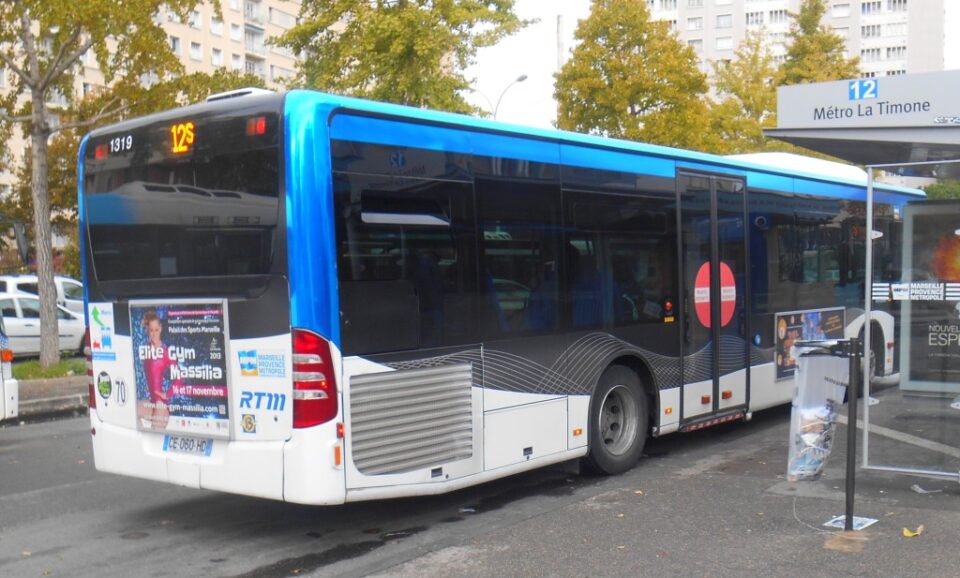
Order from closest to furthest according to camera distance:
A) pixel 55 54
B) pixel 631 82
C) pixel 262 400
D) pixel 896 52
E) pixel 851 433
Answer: pixel 262 400, pixel 851 433, pixel 55 54, pixel 631 82, pixel 896 52

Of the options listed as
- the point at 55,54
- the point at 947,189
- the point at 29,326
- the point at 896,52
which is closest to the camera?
the point at 947,189

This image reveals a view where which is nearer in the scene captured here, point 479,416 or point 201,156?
point 201,156

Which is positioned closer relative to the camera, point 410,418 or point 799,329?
point 410,418

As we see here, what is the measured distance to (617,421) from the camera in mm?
8953

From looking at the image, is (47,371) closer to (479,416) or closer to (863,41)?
(479,416)

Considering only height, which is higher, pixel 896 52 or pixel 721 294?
pixel 896 52

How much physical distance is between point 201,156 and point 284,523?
2.77 meters

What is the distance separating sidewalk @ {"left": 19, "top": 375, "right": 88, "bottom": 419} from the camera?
13422mm

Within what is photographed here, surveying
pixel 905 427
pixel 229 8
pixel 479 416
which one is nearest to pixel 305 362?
pixel 479 416

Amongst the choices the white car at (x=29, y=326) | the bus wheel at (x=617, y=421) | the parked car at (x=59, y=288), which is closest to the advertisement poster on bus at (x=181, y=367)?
the bus wheel at (x=617, y=421)

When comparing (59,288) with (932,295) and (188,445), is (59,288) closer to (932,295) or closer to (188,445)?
(188,445)

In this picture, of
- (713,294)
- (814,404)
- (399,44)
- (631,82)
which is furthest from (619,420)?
(631,82)

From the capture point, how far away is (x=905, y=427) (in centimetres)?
1000

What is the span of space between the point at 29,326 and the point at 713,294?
16.6m
